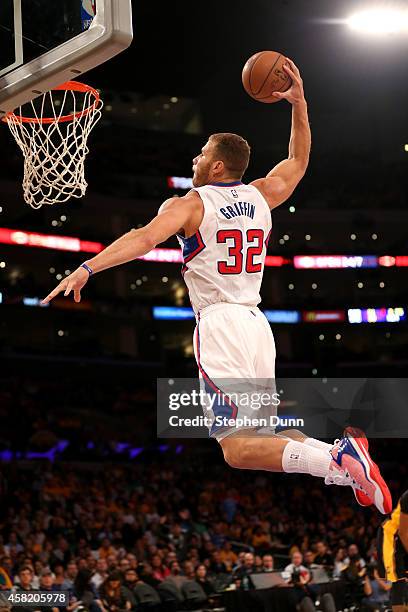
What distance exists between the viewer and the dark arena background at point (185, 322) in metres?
13.0

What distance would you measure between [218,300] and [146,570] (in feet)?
23.0

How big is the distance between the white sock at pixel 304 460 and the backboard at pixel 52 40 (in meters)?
2.24

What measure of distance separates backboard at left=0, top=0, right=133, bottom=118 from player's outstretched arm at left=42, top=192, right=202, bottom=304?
0.88 metres

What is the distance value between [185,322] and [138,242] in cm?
2377

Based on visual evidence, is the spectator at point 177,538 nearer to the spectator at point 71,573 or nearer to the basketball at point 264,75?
the spectator at point 71,573

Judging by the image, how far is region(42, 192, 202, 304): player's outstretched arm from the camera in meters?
4.64

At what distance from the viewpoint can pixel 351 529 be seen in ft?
53.9

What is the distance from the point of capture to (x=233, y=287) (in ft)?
17.3

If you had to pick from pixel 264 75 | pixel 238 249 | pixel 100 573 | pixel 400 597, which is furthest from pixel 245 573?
pixel 264 75

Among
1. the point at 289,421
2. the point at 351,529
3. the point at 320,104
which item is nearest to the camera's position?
the point at 289,421

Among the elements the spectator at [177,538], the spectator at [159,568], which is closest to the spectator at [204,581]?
the spectator at [159,568]

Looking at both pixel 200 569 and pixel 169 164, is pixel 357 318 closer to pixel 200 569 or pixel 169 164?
pixel 169 164

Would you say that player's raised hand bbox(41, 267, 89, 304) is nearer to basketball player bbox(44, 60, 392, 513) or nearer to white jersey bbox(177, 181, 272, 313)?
basketball player bbox(44, 60, 392, 513)

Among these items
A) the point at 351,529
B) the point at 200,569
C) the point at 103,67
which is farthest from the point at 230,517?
the point at 103,67
